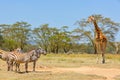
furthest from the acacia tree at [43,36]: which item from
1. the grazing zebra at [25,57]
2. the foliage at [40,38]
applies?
the grazing zebra at [25,57]

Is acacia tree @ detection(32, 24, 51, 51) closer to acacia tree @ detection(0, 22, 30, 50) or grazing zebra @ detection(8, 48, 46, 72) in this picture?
acacia tree @ detection(0, 22, 30, 50)

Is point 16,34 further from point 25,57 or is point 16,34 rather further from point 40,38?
point 25,57

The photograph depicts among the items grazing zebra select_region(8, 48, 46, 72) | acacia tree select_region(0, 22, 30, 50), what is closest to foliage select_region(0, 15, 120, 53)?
acacia tree select_region(0, 22, 30, 50)

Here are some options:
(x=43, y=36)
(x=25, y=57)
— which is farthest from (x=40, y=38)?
(x=25, y=57)

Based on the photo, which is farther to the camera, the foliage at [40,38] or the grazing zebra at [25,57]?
the foliage at [40,38]

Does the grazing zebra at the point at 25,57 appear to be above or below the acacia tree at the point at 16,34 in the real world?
below

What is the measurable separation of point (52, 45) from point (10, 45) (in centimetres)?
855

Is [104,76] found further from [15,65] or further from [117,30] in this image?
[117,30]

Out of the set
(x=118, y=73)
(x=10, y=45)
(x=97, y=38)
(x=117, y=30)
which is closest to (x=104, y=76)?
(x=118, y=73)

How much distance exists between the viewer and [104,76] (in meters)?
16.1

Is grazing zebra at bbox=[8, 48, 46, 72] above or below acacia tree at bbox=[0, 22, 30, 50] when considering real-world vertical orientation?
below

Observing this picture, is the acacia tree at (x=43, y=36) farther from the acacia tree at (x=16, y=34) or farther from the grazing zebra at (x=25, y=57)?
the grazing zebra at (x=25, y=57)

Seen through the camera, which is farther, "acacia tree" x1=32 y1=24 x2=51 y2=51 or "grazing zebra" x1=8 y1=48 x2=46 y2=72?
"acacia tree" x1=32 y1=24 x2=51 y2=51

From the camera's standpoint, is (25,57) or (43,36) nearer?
(25,57)
